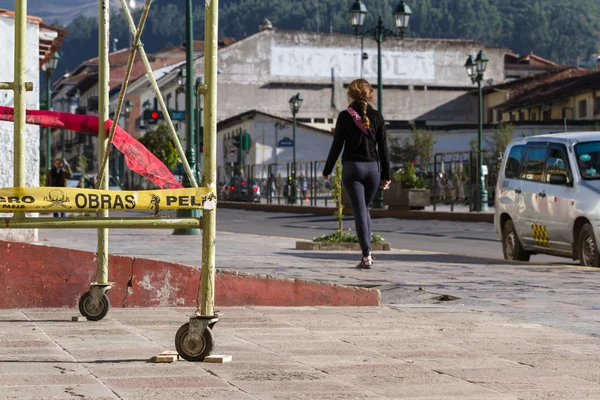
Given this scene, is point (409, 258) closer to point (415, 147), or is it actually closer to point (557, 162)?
Result: point (557, 162)

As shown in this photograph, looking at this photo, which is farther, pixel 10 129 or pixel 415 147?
pixel 415 147

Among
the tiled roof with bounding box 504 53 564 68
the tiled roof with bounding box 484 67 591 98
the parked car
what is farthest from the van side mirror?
the tiled roof with bounding box 504 53 564 68

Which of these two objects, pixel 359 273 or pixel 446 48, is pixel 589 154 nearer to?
pixel 359 273

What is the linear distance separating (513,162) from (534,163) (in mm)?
674

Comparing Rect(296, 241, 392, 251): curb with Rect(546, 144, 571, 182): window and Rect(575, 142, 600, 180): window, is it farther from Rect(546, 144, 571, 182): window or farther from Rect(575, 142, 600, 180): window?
Rect(575, 142, 600, 180): window

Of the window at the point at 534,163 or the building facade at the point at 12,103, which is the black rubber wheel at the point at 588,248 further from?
the building facade at the point at 12,103

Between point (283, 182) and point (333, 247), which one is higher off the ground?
point (283, 182)

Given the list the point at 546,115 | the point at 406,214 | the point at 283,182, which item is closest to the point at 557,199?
the point at 406,214

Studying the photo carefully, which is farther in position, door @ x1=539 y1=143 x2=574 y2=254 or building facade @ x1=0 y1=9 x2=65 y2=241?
building facade @ x1=0 y1=9 x2=65 y2=241

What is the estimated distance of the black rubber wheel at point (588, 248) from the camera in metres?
13.8

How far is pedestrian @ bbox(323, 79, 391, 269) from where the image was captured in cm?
1261

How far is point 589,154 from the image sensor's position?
575 inches

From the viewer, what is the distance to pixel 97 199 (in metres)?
5.74

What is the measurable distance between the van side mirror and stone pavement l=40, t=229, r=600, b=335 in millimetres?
1168
